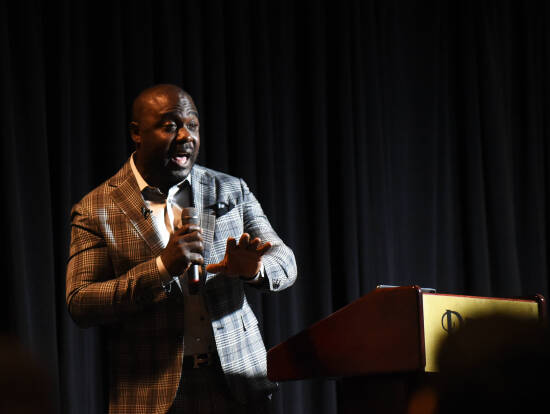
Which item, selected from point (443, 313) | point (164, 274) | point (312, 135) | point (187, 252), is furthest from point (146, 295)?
point (312, 135)

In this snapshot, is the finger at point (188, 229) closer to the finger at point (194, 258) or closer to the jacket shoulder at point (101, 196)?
the finger at point (194, 258)

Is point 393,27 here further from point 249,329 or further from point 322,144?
point 249,329

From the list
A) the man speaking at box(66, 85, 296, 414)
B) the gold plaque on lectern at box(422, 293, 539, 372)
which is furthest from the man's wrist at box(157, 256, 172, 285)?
the gold plaque on lectern at box(422, 293, 539, 372)

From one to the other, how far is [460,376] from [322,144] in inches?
124

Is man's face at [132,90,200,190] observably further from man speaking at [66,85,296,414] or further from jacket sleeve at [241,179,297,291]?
jacket sleeve at [241,179,297,291]

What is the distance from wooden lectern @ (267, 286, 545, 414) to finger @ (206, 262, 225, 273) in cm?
28

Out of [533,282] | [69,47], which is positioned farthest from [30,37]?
[533,282]

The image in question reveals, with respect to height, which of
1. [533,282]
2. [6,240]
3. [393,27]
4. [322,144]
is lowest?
[533,282]

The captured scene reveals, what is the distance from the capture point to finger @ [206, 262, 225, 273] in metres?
2.11

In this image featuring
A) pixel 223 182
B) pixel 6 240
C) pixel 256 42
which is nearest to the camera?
pixel 223 182

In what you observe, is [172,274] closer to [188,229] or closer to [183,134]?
[188,229]

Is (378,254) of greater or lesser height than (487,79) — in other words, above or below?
below

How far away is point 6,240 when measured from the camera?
316cm

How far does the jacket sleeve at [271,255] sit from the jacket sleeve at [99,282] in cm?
31
